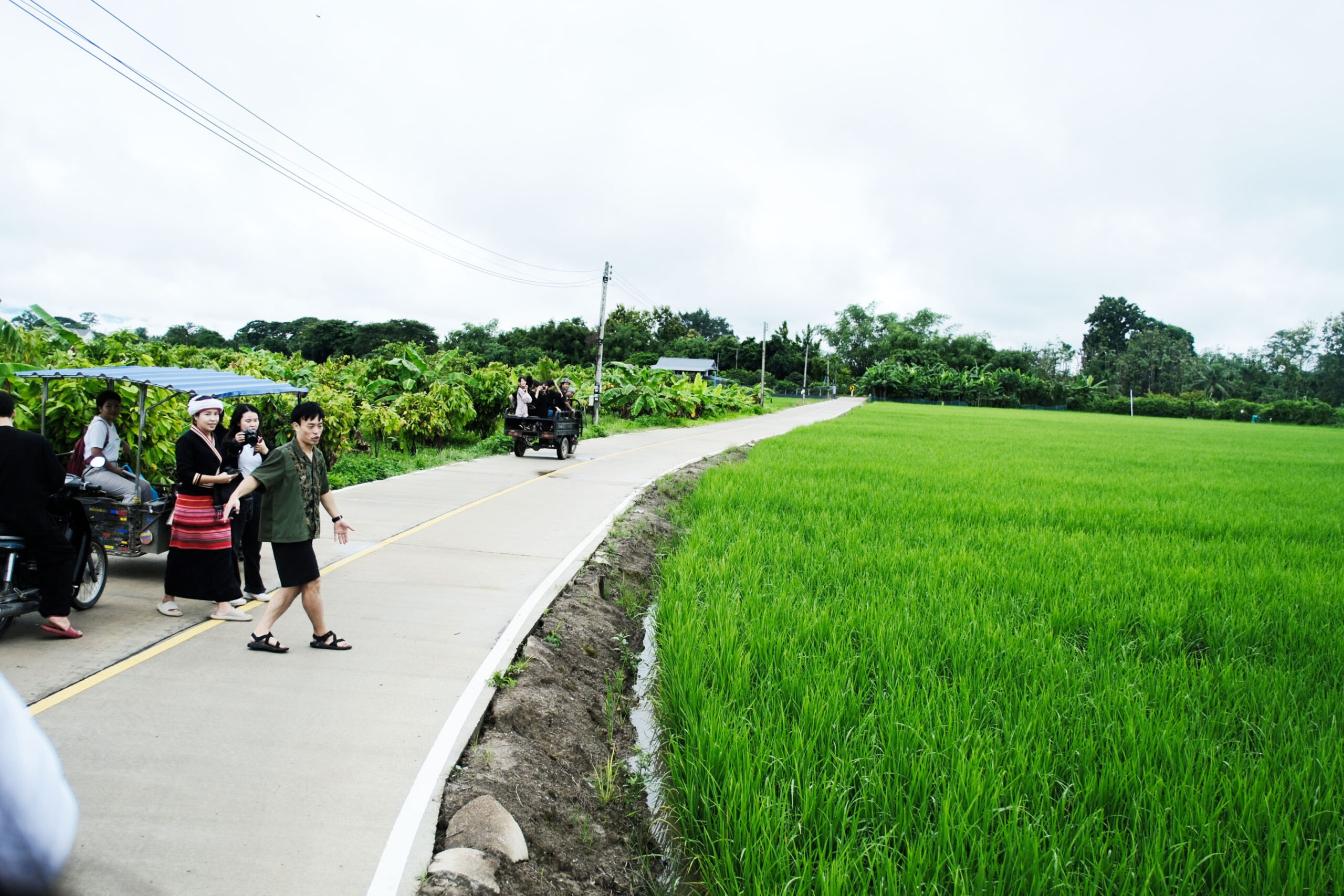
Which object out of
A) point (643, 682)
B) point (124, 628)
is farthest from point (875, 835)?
point (124, 628)

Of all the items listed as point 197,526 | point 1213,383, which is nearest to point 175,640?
point 197,526

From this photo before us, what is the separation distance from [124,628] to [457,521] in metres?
4.65

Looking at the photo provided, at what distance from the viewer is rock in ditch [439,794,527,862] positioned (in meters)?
3.43

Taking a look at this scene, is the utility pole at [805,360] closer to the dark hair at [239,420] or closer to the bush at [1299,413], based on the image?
the bush at [1299,413]

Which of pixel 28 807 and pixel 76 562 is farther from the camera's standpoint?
pixel 76 562

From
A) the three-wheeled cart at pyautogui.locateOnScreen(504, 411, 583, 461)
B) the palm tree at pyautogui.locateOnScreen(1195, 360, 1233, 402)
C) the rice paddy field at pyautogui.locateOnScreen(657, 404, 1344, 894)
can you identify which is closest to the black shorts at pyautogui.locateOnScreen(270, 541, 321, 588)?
the rice paddy field at pyautogui.locateOnScreen(657, 404, 1344, 894)

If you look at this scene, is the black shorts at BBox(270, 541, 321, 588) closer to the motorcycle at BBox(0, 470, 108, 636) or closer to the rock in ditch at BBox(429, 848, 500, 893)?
the motorcycle at BBox(0, 470, 108, 636)

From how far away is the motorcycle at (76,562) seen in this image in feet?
17.4

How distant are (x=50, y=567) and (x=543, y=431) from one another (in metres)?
12.6

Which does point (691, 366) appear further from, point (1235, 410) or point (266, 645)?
point (266, 645)

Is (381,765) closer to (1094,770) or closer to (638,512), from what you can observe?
(1094,770)

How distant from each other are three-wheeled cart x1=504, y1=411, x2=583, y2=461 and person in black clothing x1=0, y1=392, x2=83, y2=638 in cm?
1242

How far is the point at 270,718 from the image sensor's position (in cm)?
449

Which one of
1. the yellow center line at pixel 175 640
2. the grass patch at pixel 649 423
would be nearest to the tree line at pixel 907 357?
the grass patch at pixel 649 423
